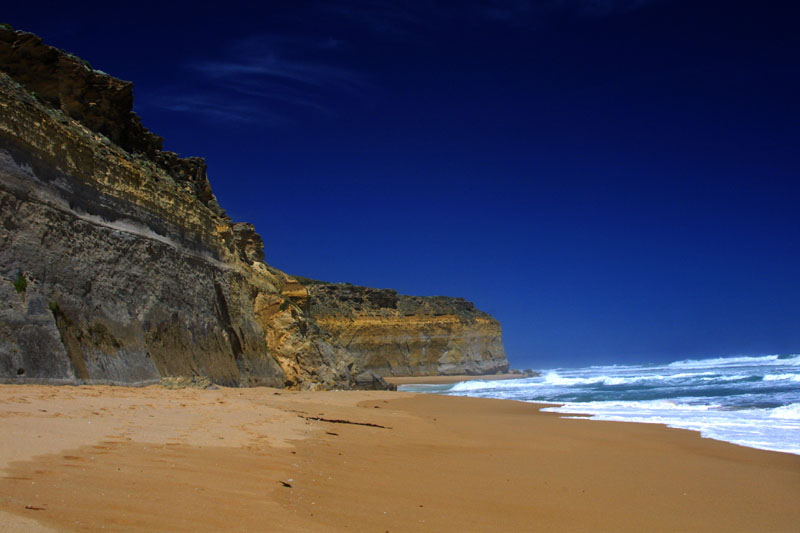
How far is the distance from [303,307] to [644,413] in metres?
16.2

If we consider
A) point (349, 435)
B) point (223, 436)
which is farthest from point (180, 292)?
point (223, 436)

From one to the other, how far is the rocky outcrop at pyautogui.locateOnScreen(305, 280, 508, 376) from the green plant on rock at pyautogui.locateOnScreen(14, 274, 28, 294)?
44.0m

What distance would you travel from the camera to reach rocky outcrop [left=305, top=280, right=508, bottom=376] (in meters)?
57.4

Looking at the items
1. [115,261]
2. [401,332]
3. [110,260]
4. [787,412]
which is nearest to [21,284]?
[110,260]

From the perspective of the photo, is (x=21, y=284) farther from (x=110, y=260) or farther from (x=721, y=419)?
(x=721, y=419)

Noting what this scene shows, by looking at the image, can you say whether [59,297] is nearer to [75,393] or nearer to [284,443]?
[75,393]

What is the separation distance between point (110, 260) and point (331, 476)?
33.7 feet

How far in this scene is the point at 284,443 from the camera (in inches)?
259

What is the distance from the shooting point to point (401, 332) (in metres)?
Result: 60.2

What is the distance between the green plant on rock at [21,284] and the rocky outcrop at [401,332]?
44.0 metres

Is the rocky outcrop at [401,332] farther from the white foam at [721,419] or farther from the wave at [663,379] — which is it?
the white foam at [721,419]

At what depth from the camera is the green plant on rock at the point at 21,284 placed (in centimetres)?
1022

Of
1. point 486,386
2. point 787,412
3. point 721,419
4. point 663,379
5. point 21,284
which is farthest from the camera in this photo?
point 486,386

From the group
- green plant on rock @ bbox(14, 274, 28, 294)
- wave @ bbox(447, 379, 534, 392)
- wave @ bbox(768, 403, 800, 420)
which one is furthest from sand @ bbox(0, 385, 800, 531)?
wave @ bbox(447, 379, 534, 392)
